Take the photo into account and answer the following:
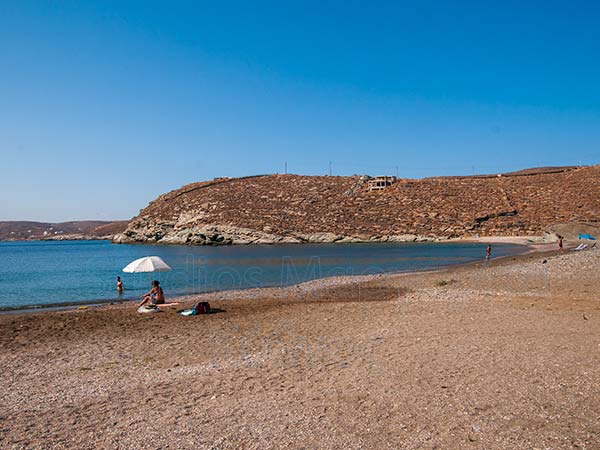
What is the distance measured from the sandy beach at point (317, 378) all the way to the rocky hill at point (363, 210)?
62010 millimetres

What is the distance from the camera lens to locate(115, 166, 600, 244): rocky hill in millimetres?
76562

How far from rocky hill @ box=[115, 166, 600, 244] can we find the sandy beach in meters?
62.0

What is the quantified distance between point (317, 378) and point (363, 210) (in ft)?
259

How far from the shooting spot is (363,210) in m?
86.6

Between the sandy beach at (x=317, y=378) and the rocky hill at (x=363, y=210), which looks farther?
the rocky hill at (x=363, y=210)

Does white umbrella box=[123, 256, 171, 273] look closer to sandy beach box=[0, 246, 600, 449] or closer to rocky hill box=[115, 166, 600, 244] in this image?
sandy beach box=[0, 246, 600, 449]

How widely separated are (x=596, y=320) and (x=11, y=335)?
16128mm

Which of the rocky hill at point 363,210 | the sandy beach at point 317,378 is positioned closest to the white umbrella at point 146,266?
the sandy beach at point 317,378

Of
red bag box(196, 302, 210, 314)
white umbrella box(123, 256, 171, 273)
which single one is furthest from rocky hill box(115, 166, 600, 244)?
red bag box(196, 302, 210, 314)

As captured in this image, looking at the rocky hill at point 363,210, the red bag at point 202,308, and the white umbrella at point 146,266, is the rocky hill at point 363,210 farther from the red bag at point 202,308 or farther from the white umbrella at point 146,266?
the red bag at point 202,308

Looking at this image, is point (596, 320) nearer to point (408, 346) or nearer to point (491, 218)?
point (408, 346)

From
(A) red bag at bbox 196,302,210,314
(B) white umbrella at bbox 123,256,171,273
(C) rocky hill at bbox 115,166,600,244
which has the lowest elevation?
(A) red bag at bbox 196,302,210,314

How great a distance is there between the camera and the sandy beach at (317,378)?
20.1 ft

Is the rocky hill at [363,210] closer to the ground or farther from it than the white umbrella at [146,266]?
farther from it
